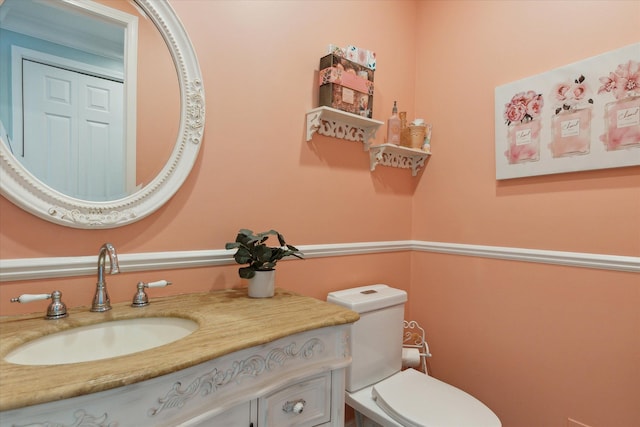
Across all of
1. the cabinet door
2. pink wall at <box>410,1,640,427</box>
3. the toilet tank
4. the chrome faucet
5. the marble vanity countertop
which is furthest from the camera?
the toilet tank

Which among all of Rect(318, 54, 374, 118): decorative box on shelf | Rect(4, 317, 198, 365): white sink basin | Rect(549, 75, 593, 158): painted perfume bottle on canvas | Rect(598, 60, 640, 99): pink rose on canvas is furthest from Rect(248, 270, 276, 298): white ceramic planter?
Rect(598, 60, 640, 99): pink rose on canvas

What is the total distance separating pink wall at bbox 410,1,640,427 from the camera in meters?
1.35

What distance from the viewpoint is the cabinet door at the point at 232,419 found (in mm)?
776

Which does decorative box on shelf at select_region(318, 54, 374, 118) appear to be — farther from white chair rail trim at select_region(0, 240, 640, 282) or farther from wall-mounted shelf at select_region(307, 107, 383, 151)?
white chair rail trim at select_region(0, 240, 640, 282)

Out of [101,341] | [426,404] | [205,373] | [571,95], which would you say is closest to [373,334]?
[426,404]

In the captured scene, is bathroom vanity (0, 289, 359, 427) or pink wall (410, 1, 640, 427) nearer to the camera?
bathroom vanity (0, 289, 359, 427)

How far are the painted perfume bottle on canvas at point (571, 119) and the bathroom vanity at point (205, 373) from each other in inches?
47.5

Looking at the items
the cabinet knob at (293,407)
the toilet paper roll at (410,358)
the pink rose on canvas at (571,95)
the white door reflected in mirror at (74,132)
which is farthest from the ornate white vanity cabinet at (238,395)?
the pink rose on canvas at (571,95)

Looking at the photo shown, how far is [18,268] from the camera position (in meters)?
0.95

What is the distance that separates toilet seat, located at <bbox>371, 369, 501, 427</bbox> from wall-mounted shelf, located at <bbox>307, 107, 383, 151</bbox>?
45.7 inches

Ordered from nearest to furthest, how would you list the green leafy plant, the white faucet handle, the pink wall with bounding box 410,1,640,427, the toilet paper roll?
the white faucet handle < the green leafy plant < the pink wall with bounding box 410,1,640,427 < the toilet paper roll

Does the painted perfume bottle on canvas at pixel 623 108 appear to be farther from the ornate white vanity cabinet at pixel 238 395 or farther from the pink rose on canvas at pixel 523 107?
the ornate white vanity cabinet at pixel 238 395

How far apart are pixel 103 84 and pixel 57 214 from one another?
0.44 m

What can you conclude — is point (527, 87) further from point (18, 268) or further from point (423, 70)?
point (18, 268)
